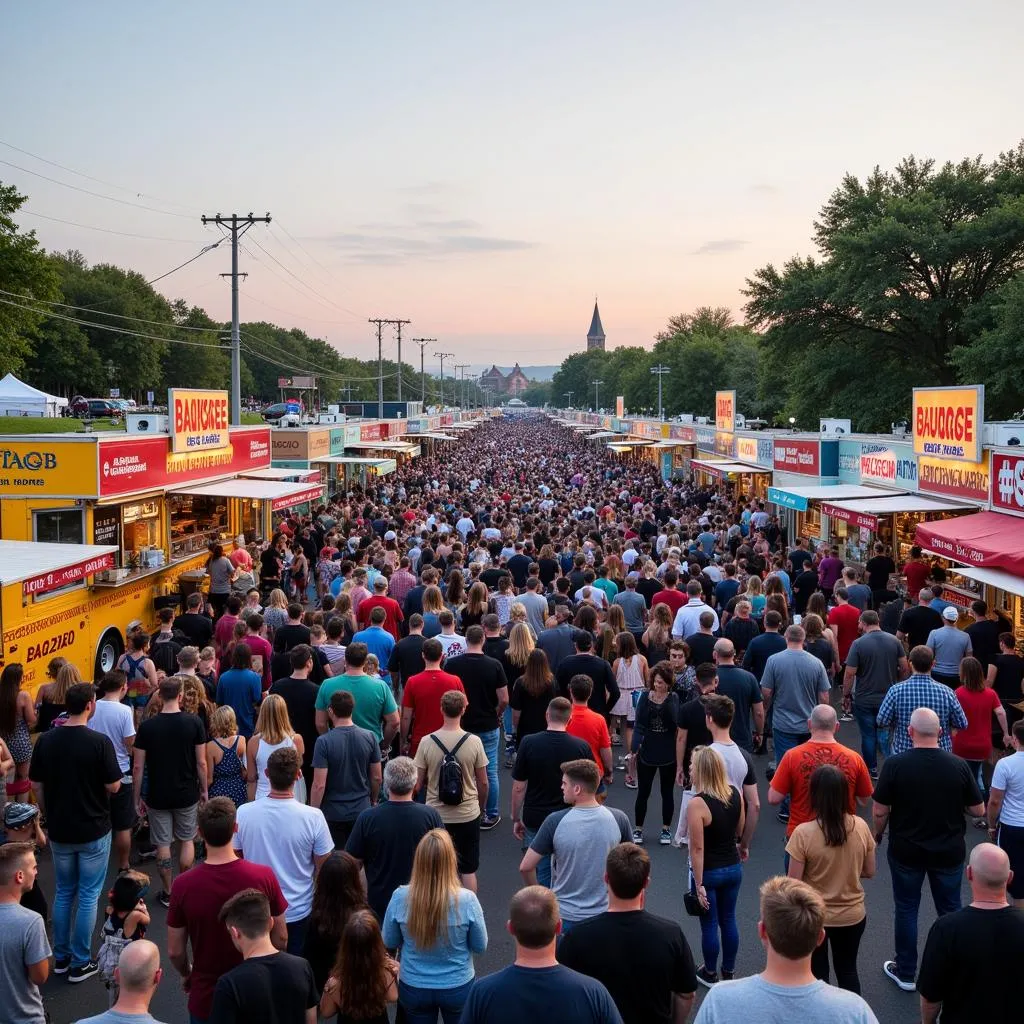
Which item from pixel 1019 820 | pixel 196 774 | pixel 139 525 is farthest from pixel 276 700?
pixel 139 525

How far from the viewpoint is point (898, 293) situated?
42781 millimetres

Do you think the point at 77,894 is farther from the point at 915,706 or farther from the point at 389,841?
the point at 915,706

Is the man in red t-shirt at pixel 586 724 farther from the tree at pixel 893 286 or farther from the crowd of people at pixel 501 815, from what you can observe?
the tree at pixel 893 286

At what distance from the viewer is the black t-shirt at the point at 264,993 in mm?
3299

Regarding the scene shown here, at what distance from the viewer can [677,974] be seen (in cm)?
351

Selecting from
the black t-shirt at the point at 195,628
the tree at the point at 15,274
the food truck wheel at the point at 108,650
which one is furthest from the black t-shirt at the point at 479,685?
the tree at the point at 15,274

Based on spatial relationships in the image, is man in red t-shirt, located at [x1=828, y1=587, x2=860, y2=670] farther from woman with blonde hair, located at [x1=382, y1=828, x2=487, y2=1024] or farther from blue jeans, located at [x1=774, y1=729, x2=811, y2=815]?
woman with blonde hair, located at [x1=382, y1=828, x2=487, y2=1024]

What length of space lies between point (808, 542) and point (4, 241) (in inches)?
1510

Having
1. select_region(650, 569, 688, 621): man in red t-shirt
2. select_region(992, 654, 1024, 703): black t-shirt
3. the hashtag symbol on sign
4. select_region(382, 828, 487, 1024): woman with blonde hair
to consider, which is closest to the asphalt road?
select_region(992, 654, 1024, 703): black t-shirt

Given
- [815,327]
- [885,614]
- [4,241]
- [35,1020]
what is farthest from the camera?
[815,327]

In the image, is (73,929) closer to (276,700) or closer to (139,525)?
(276,700)

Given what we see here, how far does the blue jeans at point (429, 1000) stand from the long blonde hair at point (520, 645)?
4.31 m

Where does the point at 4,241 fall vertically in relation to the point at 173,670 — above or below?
above

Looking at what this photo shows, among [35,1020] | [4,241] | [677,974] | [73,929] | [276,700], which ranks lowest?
[73,929]
